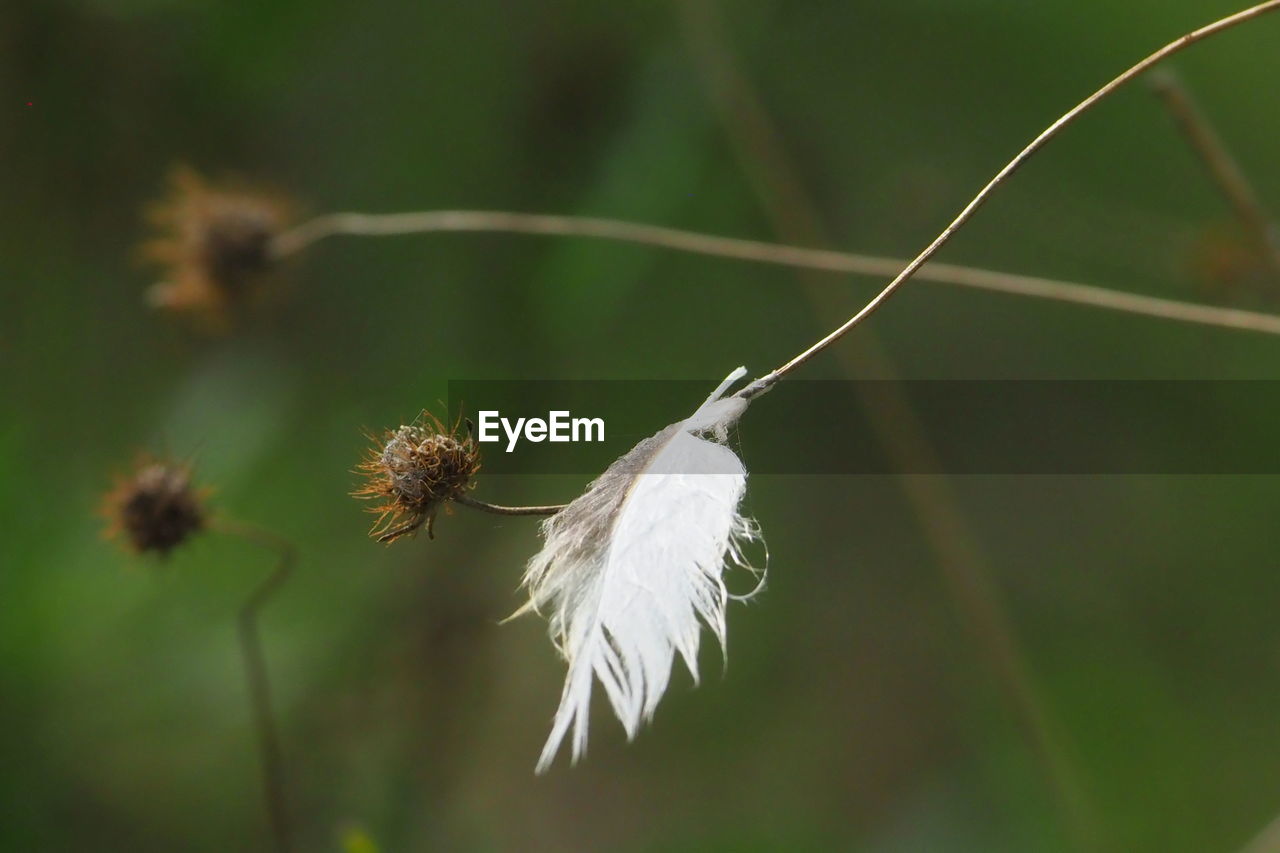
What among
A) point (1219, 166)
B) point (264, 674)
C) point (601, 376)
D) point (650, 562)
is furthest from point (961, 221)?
point (264, 674)

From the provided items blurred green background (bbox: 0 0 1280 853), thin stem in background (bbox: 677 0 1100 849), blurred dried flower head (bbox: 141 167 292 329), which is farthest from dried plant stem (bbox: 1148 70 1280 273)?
blurred dried flower head (bbox: 141 167 292 329)

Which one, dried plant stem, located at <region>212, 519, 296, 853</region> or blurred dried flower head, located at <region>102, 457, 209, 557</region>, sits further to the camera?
dried plant stem, located at <region>212, 519, 296, 853</region>

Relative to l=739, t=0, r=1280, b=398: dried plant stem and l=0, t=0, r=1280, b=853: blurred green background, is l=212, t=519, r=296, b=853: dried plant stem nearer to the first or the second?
l=0, t=0, r=1280, b=853: blurred green background

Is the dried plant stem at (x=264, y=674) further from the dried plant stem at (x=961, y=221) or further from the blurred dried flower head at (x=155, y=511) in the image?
the dried plant stem at (x=961, y=221)

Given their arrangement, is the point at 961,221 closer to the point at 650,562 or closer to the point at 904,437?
the point at 650,562

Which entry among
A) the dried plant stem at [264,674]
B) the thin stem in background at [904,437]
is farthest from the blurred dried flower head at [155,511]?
the thin stem in background at [904,437]

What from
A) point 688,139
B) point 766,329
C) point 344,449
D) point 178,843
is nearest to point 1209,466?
point 766,329
